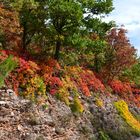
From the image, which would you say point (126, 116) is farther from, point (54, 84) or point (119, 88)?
point (54, 84)

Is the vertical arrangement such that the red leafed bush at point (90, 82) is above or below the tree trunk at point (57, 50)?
below

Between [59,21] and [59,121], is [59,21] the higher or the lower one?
the higher one

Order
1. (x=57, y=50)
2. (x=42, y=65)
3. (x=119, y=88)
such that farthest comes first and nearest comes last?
1. (x=119, y=88)
2. (x=57, y=50)
3. (x=42, y=65)

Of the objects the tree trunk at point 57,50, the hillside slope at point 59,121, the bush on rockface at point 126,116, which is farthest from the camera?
the bush on rockface at point 126,116

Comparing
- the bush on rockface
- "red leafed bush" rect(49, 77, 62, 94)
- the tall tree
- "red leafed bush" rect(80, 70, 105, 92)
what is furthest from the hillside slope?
the tall tree

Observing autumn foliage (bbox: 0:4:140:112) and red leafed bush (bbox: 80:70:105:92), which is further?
red leafed bush (bbox: 80:70:105:92)

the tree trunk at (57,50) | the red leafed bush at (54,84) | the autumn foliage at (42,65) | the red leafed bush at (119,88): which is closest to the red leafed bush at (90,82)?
the autumn foliage at (42,65)

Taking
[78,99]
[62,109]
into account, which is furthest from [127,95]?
[62,109]

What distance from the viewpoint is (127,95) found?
173 ft

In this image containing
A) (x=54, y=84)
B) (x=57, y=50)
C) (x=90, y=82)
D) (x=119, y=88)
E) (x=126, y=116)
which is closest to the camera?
(x=54, y=84)

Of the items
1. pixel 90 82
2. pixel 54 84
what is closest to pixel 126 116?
pixel 90 82

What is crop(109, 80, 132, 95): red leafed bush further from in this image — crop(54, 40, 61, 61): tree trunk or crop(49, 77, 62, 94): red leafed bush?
crop(49, 77, 62, 94): red leafed bush

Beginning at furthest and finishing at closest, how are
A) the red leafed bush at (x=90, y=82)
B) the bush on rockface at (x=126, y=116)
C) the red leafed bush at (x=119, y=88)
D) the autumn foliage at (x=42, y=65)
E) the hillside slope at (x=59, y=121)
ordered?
the red leafed bush at (x=119, y=88) → the bush on rockface at (x=126, y=116) → the red leafed bush at (x=90, y=82) → the autumn foliage at (x=42, y=65) → the hillside slope at (x=59, y=121)

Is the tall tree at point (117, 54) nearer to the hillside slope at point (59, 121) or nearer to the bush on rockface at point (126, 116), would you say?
the bush on rockface at point (126, 116)
